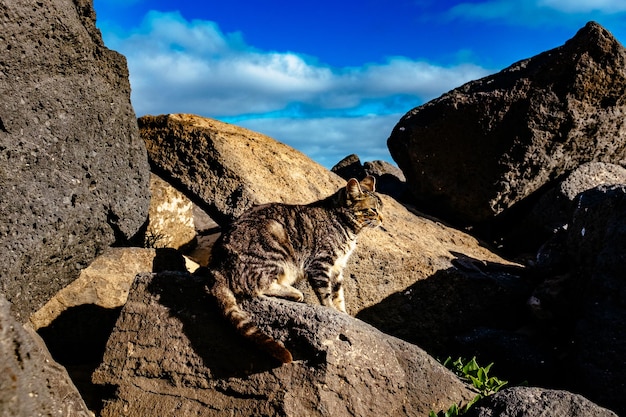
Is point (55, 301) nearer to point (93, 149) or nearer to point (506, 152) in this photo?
point (93, 149)

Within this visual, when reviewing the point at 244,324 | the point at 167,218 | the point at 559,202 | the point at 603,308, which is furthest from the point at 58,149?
the point at 559,202

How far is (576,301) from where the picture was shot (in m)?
6.91

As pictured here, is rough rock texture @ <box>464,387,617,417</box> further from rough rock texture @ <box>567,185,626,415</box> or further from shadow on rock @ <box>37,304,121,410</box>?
shadow on rock @ <box>37,304,121,410</box>

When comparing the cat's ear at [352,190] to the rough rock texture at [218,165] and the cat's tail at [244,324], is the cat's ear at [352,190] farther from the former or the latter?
the cat's tail at [244,324]

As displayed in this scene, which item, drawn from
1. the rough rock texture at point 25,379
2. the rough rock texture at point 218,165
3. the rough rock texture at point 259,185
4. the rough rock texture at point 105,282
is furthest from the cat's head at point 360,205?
the rough rock texture at point 25,379

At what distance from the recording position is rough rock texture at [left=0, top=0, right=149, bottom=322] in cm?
593

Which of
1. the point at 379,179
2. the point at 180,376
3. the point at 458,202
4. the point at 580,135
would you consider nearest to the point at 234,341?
the point at 180,376

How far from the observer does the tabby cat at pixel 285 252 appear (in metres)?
5.61

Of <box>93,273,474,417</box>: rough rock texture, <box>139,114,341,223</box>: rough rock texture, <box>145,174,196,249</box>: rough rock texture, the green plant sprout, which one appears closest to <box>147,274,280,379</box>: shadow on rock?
<box>93,273,474,417</box>: rough rock texture

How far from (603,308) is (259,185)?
150 inches

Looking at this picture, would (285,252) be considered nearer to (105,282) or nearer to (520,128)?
(105,282)

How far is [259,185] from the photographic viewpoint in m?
7.55

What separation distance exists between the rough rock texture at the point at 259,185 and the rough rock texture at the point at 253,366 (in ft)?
5.14

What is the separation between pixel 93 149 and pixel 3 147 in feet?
3.12
